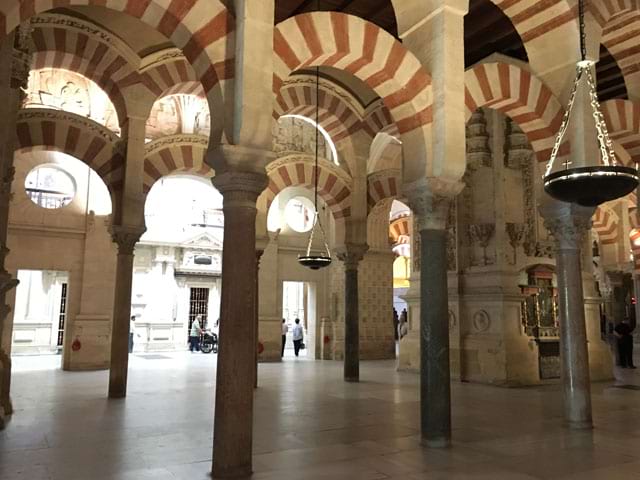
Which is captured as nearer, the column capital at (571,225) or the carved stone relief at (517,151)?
the column capital at (571,225)

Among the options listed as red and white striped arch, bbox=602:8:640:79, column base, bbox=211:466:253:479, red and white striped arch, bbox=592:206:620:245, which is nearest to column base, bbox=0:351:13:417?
column base, bbox=211:466:253:479

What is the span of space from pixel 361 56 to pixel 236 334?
2.85m

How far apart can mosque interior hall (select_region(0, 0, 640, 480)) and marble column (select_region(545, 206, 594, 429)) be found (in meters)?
0.03

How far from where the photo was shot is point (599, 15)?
17.8 feet

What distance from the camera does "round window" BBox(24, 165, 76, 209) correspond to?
11172 mm

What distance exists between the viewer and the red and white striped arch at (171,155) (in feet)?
28.7

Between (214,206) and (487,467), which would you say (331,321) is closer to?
(214,206)

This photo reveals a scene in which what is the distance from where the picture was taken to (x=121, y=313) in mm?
6906

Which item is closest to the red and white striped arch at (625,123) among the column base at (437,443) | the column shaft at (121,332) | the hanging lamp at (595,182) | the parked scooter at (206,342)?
the hanging lamp at (595,182)

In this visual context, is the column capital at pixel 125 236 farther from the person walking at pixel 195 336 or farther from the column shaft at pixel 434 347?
the person walking at pixel 195 336

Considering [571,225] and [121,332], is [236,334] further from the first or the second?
[121,332]

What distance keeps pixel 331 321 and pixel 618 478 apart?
9.95 m

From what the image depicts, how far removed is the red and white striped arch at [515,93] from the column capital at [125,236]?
4550 millimetres

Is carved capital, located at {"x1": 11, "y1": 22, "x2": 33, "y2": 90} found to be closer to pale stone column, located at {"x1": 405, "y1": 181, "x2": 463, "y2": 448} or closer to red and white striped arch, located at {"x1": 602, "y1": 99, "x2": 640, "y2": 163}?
pale stone column, located at {"x1": 405, "y1": 181, "x2": 463, "y2": 448}
